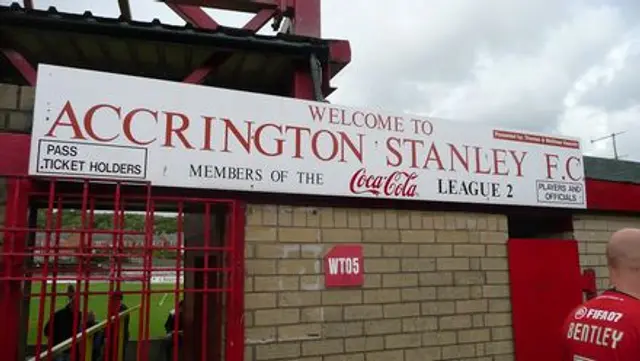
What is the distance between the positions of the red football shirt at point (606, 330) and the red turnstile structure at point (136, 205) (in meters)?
2.54

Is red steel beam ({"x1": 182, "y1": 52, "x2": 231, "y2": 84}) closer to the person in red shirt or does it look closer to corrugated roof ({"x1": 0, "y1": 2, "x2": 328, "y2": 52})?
corrugated roof ({"x1": 0, "y1": 2, "x2": 328, "y2": 52})

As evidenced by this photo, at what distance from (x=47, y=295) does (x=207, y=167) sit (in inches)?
59.6

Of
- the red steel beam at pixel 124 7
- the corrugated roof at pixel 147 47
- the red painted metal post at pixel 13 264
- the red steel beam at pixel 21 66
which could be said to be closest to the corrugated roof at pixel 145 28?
the corrugated roof at pixel 147 47

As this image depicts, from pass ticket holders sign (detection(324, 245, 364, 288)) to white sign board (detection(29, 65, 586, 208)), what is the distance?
0.53 m

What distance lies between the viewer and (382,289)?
16.8 feet

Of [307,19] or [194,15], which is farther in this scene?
[307,19]

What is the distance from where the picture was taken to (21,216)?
4.07 meters

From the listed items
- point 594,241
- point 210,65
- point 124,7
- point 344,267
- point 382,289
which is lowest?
point 382,289

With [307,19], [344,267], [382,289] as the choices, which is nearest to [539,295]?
[382,289]

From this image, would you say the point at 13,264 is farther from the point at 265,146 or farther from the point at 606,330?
the point at 606,330

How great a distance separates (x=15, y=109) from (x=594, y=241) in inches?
242

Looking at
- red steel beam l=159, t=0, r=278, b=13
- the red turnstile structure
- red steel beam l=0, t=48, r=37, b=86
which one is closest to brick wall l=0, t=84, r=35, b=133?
the red turnstile structure

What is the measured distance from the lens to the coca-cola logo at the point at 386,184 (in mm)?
5051

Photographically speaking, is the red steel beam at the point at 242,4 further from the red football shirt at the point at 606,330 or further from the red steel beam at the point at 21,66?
the red football shirt at the point at 606,330
